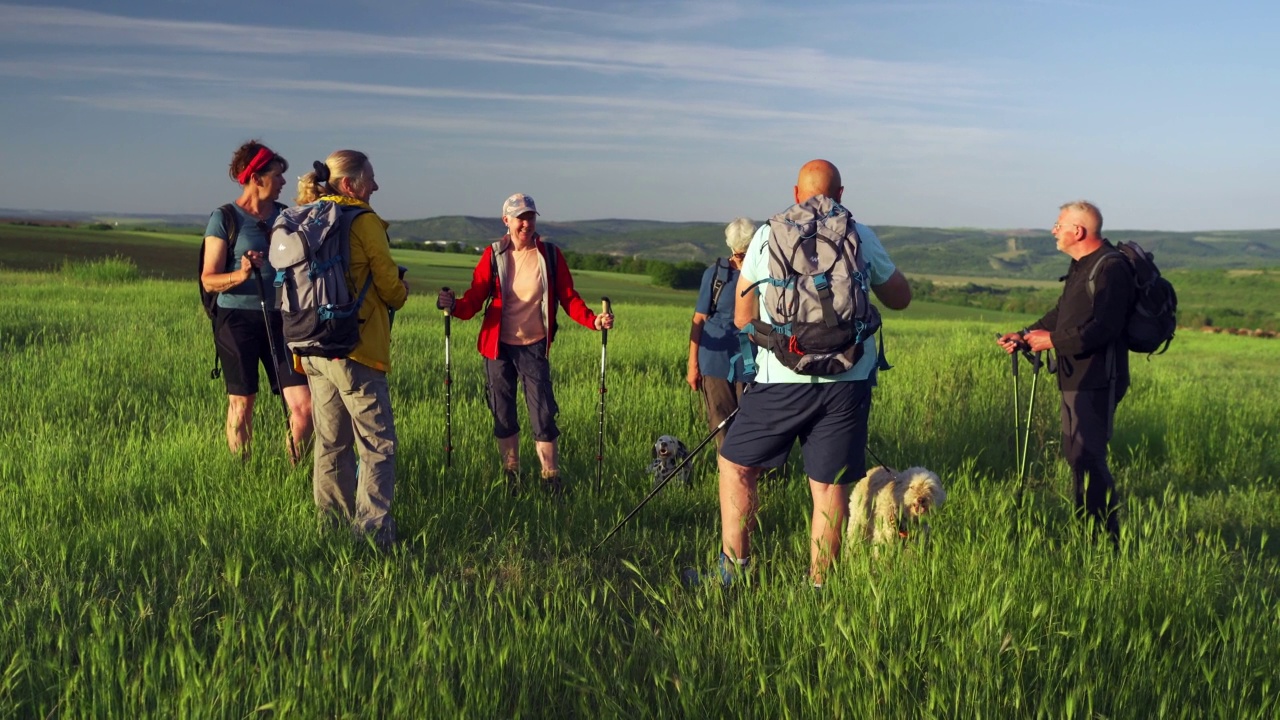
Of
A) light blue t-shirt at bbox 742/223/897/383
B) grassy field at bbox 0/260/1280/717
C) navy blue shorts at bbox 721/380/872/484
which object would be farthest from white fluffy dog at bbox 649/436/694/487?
light blue t-shirt at bbox 742/223/897/383

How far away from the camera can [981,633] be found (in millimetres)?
3277

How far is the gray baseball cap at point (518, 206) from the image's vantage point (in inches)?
235

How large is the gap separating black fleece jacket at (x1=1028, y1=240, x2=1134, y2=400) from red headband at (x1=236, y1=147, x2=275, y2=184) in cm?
482

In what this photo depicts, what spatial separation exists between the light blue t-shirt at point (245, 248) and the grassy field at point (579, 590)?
3.50ft

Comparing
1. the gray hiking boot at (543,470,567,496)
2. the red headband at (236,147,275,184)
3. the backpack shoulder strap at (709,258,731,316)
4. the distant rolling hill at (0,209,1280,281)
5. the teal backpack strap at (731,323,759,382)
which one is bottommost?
the gray hiking boot at (543,470,567,496)

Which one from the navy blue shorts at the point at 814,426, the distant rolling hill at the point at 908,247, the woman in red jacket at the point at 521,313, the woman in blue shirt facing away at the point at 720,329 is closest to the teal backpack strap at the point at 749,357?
the navy blue shorts at the point at 814,426

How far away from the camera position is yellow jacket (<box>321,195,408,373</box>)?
4.73 metres

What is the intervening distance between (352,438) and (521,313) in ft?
5.06

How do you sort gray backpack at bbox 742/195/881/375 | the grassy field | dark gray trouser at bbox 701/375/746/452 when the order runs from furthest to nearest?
1. dark gray trouser at bbox 701/375/746/452
2. gray backpack at bbox 742/195/881/375
3. the grassy field

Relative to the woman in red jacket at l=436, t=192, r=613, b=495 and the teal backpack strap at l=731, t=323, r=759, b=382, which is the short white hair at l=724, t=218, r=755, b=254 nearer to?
the woman in red jacket at l=436, t=192, r=613, b=495

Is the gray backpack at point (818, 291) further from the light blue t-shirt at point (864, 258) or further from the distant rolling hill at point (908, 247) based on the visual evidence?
the distant rolling hill at point (908, 247)

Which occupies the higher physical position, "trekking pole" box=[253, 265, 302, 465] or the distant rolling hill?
the distant rolling hill

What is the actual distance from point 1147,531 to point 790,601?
1803 millimetres

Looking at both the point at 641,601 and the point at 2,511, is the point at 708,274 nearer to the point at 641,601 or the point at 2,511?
the point at 641,601
